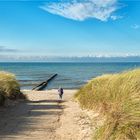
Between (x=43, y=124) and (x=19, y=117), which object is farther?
(x=19, y=117)

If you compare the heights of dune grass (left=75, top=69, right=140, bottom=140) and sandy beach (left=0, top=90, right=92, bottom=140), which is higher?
dune grass (left=75, top=69, right=140, bottom=140)

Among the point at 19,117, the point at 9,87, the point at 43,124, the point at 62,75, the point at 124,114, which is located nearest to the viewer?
the point at 124,114

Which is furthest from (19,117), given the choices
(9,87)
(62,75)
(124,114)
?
(62,75)

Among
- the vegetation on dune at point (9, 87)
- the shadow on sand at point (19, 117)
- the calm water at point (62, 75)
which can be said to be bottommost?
the calm water at point (62, 75)

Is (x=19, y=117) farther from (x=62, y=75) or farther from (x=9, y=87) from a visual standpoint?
(x=62, y=75)

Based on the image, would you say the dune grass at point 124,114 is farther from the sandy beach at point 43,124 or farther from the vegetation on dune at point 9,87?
the vegetation on dune at point 9,87

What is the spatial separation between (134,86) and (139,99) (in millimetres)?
1669

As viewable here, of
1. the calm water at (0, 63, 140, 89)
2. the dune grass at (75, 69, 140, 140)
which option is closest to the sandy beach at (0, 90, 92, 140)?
the dune grass at (75, 69, 140, 140)

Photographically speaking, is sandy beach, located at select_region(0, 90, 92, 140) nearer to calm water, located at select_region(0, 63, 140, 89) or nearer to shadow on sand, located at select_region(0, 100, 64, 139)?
shadow on sand, located at select_region(0, 100, 64, 139)

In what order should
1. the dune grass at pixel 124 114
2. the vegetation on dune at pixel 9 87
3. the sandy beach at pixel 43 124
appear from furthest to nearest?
the vegetation on dune at pixel 9 87 < the sandy beach at pixel 43 124 < the dune grass at pixel 124 114

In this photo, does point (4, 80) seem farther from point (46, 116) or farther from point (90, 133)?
point (90, 133)

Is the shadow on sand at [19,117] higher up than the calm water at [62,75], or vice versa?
the shadow on sand at [19,117]

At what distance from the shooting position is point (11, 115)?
15914 millimetres

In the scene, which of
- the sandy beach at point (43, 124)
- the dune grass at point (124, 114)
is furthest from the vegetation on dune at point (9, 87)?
the dune grass at point (124, 114)
